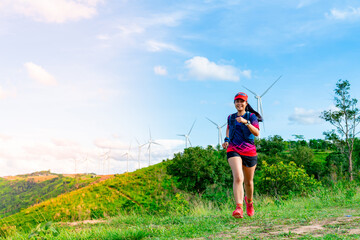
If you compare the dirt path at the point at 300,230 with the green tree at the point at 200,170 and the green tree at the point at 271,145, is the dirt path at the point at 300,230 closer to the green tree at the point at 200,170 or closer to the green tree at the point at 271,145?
the green tree at the point at 200,170

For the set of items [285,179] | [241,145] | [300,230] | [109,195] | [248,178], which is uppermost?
[241,145]

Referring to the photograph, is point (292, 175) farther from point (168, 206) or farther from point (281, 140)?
point (281, 140)

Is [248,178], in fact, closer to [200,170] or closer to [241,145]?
[241,145]

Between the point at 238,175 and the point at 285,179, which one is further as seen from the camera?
the point at 285,179

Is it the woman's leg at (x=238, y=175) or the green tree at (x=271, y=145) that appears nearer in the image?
the woman's leg at (x=238, y=175)

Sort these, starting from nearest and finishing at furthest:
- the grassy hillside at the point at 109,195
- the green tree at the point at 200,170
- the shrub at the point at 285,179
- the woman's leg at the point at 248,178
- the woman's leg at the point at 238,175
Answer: the woman's leg at the point at 238,175 < the woman's leg at the point at 248,178 < the shrub at the point at 285,179 < the green tree at the point at 200,170 < the grassy hillside at the point at 109,195

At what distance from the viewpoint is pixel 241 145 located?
6.86 meters

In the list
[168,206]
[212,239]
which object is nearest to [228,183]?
[168,206]

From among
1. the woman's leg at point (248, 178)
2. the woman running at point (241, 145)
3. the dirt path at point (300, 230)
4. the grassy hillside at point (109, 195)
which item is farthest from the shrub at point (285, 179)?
the grassy hillside at point (109, 195)

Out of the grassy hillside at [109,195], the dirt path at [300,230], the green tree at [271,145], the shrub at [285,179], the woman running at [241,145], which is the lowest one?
the grassy hillside at [109,195]

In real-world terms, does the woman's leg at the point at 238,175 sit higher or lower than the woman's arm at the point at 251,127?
lower

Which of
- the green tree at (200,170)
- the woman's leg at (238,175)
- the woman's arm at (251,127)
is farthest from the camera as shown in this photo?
the green tree at (200,170)

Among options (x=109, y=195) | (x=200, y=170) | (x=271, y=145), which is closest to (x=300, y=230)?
(x=200, y=170)

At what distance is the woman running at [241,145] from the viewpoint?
6723 mm
